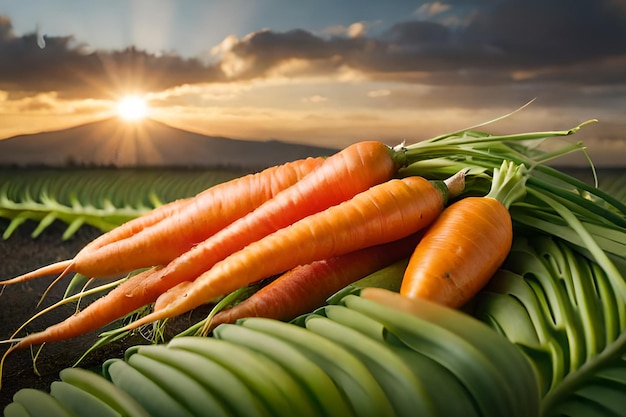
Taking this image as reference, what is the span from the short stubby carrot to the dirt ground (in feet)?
0.65

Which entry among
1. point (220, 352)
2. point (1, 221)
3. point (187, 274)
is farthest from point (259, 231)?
point (1, 221)

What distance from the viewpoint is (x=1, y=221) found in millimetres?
1989

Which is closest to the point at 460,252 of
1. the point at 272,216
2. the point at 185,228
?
the point at 272,216

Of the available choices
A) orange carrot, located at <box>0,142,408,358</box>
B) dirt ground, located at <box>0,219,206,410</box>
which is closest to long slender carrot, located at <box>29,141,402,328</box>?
orange carrot, located at <box>0,142,408,358</box>

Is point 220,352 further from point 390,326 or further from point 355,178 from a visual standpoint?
point 355,178

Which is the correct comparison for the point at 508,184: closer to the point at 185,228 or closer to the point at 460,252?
the point at 460,252

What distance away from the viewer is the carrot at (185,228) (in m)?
1.22

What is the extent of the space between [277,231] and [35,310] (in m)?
0.61

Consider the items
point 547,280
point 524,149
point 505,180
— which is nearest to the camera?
point 547,280

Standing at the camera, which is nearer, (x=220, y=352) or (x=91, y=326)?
(x=220, y=352)

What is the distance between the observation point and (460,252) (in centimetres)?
98

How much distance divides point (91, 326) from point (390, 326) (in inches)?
26.0

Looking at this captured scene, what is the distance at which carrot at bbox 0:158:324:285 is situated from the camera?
47.9 inches

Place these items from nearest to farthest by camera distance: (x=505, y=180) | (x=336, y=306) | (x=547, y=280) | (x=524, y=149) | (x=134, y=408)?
(x=134, y=408), (x=336, y=306), (x=547, y=280), (x=505, y=180), (x=524, y=149)
